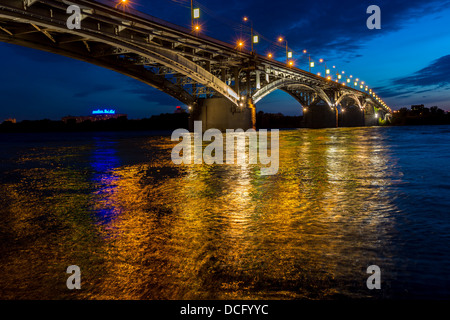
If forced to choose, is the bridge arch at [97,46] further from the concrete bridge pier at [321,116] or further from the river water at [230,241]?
the concrete bridge pier at [321,116]

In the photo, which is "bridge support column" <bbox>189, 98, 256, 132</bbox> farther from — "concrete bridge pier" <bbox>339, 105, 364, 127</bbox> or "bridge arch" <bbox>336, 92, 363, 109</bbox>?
"concrete bridge pier" <bbox>339, 105, 364, 127</bbox>

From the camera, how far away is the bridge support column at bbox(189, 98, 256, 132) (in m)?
52.7

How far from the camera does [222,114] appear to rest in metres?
54.4

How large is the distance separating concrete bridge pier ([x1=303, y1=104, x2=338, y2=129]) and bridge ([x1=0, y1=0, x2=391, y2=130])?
41.9ft

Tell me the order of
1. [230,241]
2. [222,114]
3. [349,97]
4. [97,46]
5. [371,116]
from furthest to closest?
[371,116] → [349,97] → [222,114] → [97,46] → [230,241]

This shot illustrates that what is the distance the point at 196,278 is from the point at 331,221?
248cm

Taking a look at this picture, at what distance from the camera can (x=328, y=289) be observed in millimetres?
2736

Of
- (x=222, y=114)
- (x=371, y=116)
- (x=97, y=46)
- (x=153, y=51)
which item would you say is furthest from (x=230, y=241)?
(x=371, y=116)

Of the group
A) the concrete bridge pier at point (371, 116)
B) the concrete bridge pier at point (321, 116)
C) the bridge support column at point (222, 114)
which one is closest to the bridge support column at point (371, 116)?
the concrete bridge pier at point (371, 116)

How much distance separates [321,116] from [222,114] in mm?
45330

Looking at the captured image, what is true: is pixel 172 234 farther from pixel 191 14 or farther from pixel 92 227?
pixel 191 14

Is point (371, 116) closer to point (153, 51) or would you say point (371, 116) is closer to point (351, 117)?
point (351, 117)

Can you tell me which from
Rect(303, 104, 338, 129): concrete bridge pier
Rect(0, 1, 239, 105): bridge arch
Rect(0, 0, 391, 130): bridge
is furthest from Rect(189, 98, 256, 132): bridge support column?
Rect(303, 104, 338, 129): concrete bridge pier

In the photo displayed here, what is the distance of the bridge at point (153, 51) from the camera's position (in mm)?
24650
